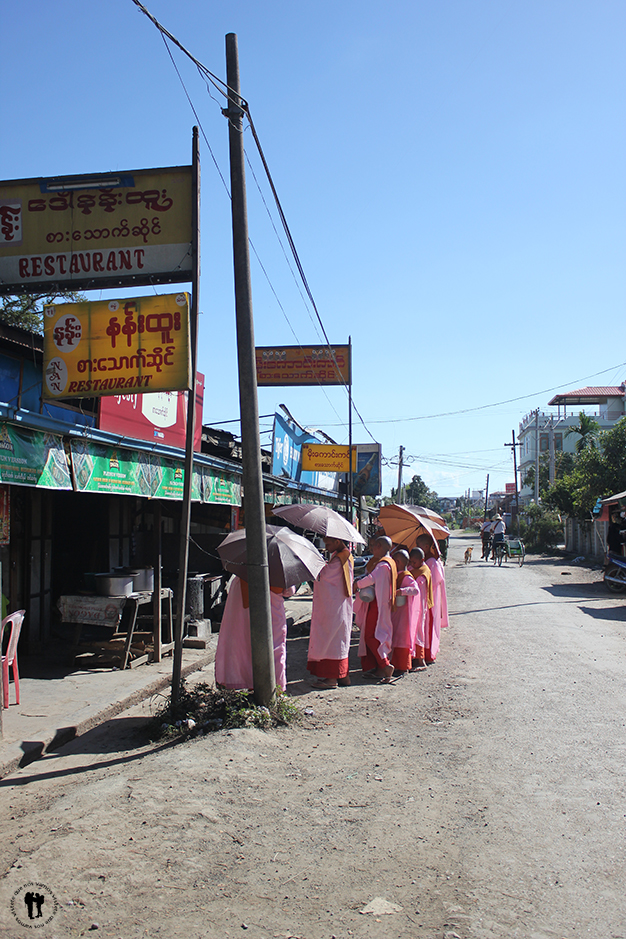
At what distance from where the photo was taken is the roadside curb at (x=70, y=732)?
5367mm

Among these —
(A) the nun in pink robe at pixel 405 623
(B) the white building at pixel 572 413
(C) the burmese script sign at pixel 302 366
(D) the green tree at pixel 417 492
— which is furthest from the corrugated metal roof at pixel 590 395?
(A) the nun in pink robe at pixel 405 623

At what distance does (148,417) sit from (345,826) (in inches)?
274

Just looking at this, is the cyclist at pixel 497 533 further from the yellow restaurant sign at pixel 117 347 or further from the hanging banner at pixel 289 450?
the yellow restaurant sign at pixel 117 347

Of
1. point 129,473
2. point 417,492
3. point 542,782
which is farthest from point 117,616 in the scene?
point 417,492

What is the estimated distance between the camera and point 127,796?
4305 mm

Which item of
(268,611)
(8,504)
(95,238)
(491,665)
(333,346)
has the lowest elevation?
(491,665)

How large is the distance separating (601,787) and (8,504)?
625cm

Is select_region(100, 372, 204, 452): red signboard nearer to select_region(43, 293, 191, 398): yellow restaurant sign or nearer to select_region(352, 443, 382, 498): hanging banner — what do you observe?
select_region(43, 293, 191, 398): yellow restaurant sign

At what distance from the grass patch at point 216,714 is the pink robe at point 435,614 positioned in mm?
3363

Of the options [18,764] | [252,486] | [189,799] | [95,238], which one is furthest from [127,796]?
[95,238]

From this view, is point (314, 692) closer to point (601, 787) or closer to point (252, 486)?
point (252, 486)

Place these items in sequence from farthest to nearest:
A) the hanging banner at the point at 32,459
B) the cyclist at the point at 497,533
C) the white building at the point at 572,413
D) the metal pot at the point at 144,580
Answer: the white building at the point at 572,413, the cyclist at the point at 497,533, the metal pot at the point at 144,580, the hanging banner at the point at 32,459

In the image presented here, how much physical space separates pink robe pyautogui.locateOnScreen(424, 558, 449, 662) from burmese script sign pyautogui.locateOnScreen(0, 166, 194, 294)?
5194mm

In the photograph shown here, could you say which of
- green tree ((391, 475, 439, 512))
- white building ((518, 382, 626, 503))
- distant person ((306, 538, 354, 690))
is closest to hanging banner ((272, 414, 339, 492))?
distant person ((306, 538, 354, 690))
